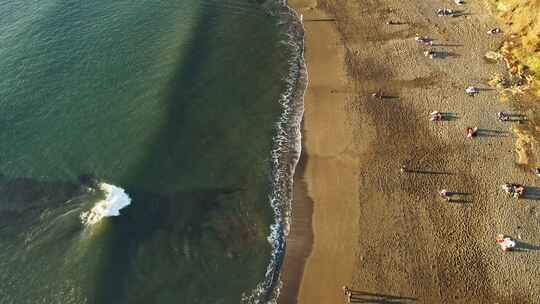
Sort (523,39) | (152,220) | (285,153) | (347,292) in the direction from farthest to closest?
1. (523,39)
2. (285,153)
3. (152,220)
4. (347,292)

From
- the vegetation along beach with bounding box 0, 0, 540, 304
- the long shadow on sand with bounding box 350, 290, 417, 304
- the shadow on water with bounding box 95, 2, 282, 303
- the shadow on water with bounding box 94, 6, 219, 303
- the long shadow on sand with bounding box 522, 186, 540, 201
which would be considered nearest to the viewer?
the long shadow on sand with bounding box 350, 290, 417, 304

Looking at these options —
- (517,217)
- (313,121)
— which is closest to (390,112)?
(313,121)

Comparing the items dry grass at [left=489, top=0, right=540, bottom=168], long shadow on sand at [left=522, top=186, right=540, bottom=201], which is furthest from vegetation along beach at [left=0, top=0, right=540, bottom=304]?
dry grass at [left=489, top=0, right=540, bottom=168]

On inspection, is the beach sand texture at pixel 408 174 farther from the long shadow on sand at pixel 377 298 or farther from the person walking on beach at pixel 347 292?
the person walking on beach at pixel 347 292

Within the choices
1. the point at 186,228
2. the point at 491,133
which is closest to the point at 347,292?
the point at 186,228

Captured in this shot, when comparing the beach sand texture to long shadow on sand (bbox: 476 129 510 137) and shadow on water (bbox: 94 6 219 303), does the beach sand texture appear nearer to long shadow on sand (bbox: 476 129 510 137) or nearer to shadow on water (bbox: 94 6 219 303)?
long shadow on sand (bbox: 476 129 510 137)

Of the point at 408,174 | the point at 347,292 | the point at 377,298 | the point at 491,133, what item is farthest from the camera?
the point at 491,133

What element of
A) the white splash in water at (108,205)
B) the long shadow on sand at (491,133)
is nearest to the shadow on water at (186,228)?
the white splash in water at (108,205)

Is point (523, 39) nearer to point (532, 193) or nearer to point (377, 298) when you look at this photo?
point (532, 193)
